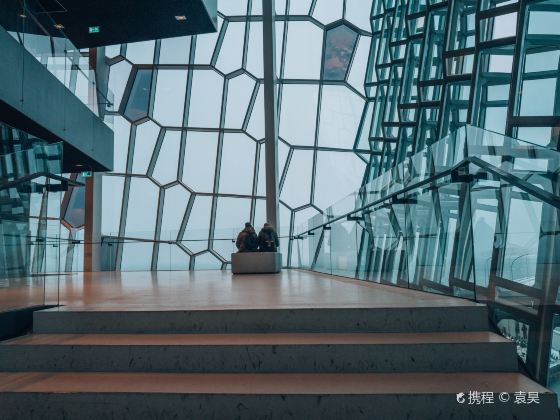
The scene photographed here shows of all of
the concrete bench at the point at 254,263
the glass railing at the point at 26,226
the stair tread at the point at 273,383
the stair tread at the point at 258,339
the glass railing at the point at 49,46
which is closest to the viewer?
the stair tread at the point at 273,383

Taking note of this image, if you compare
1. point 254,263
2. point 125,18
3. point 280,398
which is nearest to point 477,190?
point 280,398

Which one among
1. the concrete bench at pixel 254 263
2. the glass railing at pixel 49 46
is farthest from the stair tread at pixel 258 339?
the concrete bench at pixel 254 263

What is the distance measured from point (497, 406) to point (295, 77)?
19.9 metres

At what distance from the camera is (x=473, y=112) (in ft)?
30.8

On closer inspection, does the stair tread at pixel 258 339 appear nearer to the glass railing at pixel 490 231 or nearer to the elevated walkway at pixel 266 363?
the elevated walkway at pixel 266 363

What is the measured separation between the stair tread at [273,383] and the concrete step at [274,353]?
3.2 inches

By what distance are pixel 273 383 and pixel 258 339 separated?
0.55 m

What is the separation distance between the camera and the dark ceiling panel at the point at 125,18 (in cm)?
1334

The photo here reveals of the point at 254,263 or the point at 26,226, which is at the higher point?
the point at 26,226

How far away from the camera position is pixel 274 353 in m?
3.80

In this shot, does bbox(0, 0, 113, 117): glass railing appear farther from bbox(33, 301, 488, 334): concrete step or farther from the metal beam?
bbox(33, 301, 488, 334): concrete step

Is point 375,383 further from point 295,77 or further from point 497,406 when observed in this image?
point 295,77

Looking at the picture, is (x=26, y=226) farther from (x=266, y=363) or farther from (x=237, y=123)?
(x=237, y=123)

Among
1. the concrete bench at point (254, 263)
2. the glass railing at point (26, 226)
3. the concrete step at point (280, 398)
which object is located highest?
the glass railing at point (26, 226)
